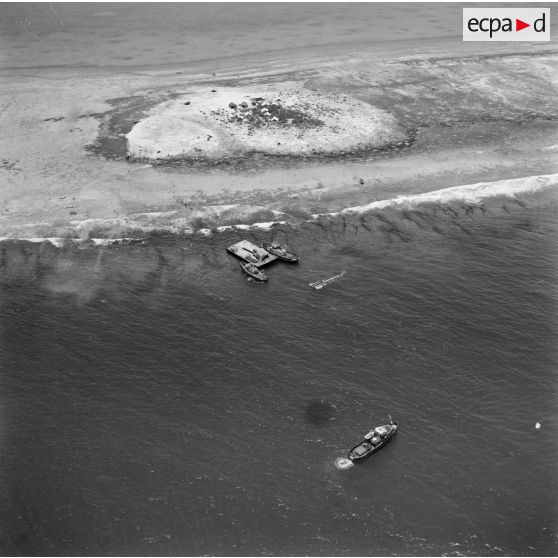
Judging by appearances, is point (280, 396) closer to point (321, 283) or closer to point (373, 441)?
point (373, 441)

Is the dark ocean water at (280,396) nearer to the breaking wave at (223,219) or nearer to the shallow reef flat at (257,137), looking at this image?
the breaking wave at (223,219)

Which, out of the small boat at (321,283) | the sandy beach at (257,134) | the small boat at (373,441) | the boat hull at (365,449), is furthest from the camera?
the sandy beach at (257,134)

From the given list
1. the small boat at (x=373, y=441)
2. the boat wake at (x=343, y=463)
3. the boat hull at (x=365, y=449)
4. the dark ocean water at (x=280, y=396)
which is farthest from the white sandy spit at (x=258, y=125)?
the boat wake at (x=343, y=463)

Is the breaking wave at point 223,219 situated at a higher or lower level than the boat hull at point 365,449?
higher

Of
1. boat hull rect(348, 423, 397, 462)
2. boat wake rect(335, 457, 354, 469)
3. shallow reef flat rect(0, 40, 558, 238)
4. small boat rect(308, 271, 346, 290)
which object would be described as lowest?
boat wake rect(335, 457, 354, 469)

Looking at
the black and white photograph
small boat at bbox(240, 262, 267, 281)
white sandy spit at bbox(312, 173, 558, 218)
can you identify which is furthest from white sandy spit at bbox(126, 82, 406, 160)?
small boat at bbox(240, 262, 267, 281)

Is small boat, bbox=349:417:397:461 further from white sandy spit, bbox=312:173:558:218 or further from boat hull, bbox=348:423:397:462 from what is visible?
white sandy spit, bbox=312:173:558:218
